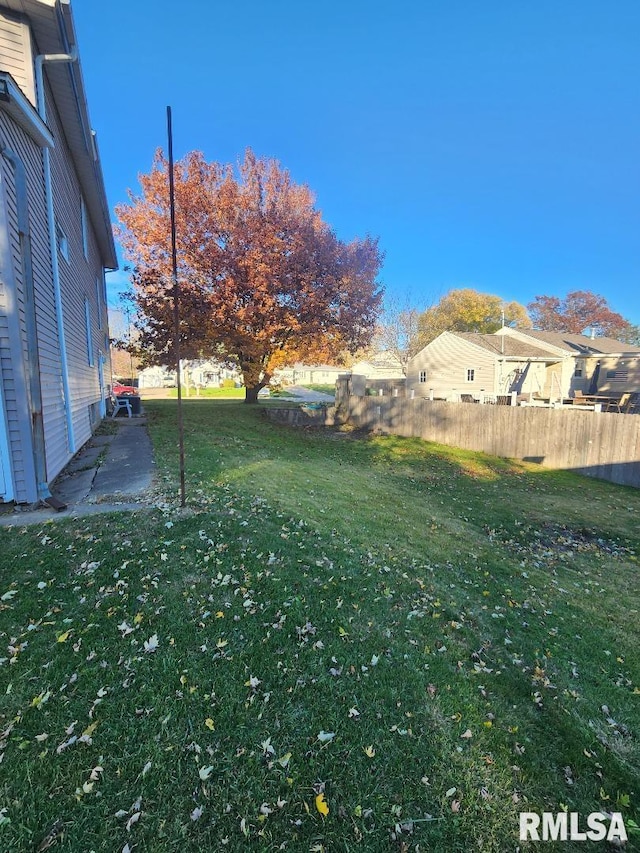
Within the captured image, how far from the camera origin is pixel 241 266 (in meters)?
13.3

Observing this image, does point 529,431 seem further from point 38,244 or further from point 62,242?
point 62,242

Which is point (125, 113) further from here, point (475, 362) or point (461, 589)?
point (475, 362)

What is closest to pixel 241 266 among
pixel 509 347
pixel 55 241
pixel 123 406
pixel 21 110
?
pixel 123 406

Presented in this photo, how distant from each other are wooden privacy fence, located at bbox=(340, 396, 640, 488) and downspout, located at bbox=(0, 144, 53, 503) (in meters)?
11.6

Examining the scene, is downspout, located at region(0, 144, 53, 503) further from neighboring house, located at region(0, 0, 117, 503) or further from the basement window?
the basement window

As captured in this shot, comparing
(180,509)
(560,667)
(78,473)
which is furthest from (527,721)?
(78,473)

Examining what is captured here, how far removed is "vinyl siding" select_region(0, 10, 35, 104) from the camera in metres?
4.55

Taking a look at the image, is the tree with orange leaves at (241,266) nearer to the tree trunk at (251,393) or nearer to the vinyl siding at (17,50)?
the tree trunk at (251,393)

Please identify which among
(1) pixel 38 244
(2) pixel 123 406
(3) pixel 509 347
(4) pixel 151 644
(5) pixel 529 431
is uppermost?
(3) pixel 509 347

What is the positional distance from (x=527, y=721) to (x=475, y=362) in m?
24.4

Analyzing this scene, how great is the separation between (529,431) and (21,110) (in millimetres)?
12652

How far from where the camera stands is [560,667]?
3076mm

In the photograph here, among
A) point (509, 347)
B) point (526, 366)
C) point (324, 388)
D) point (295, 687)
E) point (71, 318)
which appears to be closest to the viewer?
point (295, 687)

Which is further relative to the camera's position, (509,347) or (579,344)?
(579,344)
